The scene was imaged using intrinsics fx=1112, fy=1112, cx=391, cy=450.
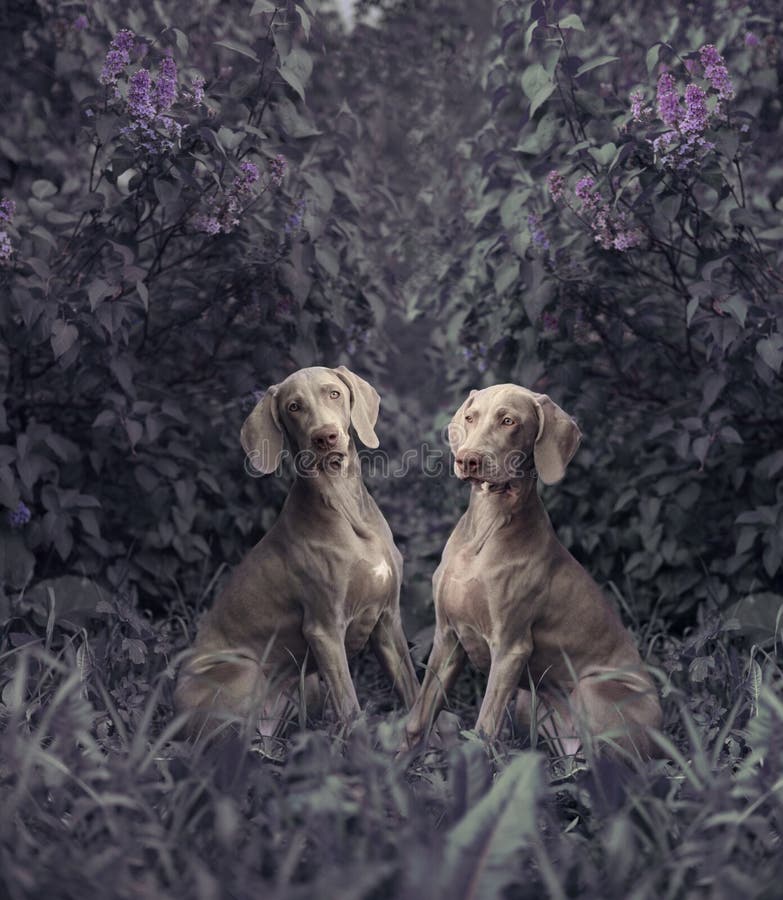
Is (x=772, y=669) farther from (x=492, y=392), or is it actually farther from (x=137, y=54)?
(x=137, y=54)

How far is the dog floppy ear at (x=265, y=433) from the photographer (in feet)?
11.7

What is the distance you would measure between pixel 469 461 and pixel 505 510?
323mm

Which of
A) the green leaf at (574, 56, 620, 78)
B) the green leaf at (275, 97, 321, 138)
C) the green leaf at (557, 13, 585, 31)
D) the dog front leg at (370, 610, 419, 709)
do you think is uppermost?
the green leaf at (557, 13, 585, 31)

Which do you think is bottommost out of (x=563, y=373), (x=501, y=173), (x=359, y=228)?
(x=563, y=373)

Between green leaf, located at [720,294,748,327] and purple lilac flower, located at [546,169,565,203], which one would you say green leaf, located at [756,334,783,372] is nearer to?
green leaf, located at [720,294,748,327]

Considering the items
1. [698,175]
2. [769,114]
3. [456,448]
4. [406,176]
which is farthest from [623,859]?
[406,176]

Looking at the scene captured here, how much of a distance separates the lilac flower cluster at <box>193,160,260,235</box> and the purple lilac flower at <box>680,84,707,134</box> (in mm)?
1654

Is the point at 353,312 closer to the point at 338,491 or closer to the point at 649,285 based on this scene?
the point at 649,285

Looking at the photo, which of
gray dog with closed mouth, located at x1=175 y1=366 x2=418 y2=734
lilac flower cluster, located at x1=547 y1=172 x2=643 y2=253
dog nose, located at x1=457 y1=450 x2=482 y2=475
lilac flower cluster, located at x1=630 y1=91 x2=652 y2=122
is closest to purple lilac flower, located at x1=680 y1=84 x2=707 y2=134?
lilac flower cluster, located at x1=630 y1=91 x2=652 y2=122

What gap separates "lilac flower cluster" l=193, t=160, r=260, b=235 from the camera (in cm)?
433

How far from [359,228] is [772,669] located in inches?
108

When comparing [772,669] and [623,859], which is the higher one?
[623,859]

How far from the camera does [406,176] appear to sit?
24.6ft

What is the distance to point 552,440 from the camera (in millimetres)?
3436
